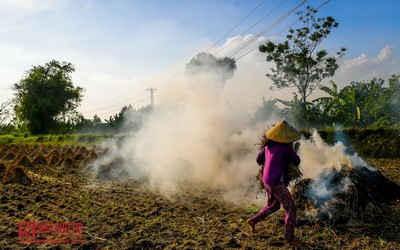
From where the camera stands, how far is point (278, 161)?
15.7ft

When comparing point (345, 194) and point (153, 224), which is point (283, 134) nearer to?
point (345, 194)

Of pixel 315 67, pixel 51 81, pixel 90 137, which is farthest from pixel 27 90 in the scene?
pixel 315 67

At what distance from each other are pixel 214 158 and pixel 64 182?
453cm

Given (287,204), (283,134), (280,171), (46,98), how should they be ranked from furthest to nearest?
Answer: 1. (46,98)
2. (283,134)
3. (280,171)
4. (287,204)

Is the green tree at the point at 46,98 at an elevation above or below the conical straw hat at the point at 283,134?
above

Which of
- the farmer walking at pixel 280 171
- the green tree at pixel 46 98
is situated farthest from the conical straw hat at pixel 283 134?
the green tree at pixel 46 98

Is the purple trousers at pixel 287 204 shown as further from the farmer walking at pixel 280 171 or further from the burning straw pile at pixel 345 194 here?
the burning straw pile at pixel 345 194

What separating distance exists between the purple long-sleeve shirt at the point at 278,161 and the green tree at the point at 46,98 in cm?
4602

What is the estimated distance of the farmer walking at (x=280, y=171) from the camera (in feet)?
15.3

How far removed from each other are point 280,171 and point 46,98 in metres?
48.4

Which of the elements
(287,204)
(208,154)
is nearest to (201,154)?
(208,154)

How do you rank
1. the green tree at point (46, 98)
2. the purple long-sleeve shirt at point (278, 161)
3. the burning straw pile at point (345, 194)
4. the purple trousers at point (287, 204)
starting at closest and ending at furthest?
the purple trousers at point (287, 204) → the purple long-sleeve shirt at point (278, 161) → the burning straw pile at point (345, 194) → the green tree at point (46, 98)

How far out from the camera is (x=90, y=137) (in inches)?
1170

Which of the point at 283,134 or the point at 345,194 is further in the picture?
the point at 345,194
